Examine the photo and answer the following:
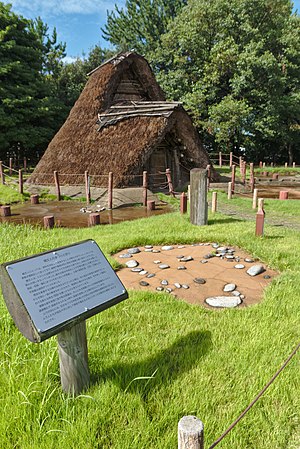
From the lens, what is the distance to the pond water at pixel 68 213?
9.34 metres

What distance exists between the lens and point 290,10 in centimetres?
2556

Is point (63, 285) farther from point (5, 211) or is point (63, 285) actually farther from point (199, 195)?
point (5, 211)

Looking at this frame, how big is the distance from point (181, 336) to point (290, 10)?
31.5m

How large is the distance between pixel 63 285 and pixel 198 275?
2809 mm

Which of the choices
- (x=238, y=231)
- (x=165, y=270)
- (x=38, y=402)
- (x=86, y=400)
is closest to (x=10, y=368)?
(x=38, y=402)

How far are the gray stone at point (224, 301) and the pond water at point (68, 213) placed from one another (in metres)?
5.76

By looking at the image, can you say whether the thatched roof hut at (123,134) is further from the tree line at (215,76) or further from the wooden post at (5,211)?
the tree line at (215,76)

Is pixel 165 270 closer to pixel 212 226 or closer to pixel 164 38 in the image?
pixel 212 226

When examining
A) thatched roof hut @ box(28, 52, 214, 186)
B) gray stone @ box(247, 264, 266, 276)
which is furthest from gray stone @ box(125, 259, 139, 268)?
thatched roof hut @ box(28, 52, 214, 186)

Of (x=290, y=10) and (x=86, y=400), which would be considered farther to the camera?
(x=290, y=10)

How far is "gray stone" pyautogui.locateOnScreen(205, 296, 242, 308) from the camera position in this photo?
3635 millimetres

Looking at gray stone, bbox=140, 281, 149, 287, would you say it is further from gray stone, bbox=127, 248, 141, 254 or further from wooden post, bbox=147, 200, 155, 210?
wooden post, bbox=147, 200, 155, 210

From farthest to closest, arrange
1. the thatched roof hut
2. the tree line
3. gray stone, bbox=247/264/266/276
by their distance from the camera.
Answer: the tree line < the thatched roof hut < gray stone, bbox=247/264/266/276

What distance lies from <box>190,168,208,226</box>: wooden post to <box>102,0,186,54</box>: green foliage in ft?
89.4
